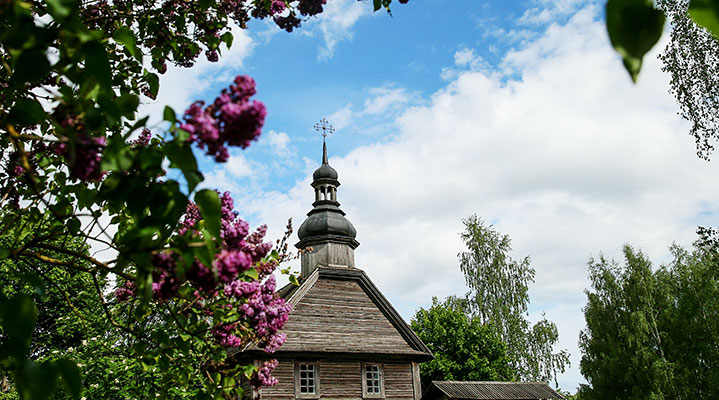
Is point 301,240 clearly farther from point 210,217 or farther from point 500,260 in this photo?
point 210,217

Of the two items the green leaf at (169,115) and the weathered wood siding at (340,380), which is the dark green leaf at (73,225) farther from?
the weathered wood siding at (340,380)

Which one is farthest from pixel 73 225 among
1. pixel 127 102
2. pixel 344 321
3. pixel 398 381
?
pixel 398 381

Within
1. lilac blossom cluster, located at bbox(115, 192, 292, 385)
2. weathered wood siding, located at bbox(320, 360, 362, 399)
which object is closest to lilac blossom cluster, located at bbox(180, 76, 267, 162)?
lilac blossom cluster, located at bbox(115, 192, 292, 385)

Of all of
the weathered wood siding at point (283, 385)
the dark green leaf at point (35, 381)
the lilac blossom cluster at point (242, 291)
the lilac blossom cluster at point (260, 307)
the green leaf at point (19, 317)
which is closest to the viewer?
the dark green leaf at point (35, 381)

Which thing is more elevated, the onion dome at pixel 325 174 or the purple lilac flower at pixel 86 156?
the onion dome at pixel 325 174

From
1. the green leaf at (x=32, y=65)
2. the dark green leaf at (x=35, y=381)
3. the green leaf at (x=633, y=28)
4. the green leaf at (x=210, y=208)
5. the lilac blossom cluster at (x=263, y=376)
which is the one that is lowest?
the dark green leaf at (x=35, y=381)

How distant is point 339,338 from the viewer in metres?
22.5

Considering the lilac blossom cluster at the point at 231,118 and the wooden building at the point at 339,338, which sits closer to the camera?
the lilac blossom cluster at the point at 231,118

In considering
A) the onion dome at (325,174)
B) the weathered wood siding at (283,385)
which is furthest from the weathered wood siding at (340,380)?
the onion dome at (325,174)

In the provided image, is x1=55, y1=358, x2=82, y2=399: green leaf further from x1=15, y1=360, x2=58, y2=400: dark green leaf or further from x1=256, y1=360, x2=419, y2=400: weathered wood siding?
x1=256, y1=360, x2=419, y2=400: weathered wood siding

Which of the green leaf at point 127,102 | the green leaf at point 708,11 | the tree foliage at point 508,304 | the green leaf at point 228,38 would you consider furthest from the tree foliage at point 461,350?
the green leaf at point 708,11

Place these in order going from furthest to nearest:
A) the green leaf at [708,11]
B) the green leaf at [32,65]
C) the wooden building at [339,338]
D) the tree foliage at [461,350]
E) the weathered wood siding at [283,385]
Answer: the tree foliage at [461,350] → the wooden building at [339,338] → the weathered wood siding at [283,385] → the green leaf at [32,65] → the green leaf at [708,11]

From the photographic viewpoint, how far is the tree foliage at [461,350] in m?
32.4

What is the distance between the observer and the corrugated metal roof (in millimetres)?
23188
